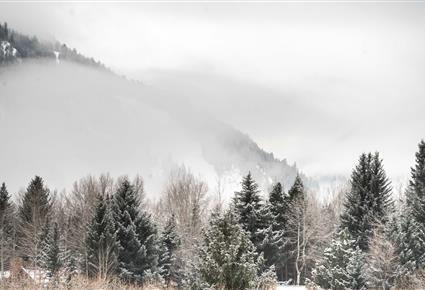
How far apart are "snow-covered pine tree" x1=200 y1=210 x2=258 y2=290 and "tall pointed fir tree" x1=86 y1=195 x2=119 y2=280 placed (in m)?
21.9

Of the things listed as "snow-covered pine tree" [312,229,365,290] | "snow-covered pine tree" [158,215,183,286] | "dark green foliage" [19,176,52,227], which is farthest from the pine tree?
"dark green foliage" [19,176,52,227]

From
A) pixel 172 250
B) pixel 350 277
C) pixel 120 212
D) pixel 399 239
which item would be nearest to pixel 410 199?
pixel 399 239

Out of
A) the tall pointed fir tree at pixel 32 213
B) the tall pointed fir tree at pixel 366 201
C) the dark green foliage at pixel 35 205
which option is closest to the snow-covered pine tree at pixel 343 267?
the tall pointed fir tree at pixel 366 201

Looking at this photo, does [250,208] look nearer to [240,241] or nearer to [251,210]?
[251,210]

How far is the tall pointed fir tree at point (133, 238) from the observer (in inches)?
1768

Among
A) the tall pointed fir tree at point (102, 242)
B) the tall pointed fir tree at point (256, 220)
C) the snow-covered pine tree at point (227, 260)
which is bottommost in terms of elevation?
Result: the snow-covered pine tree at point (227, 260)

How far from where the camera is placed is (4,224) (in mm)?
65438

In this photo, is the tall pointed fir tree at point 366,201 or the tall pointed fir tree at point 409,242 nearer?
the tall pointed fir tree at point 409,242

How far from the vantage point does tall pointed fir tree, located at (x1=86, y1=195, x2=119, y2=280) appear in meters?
43.2

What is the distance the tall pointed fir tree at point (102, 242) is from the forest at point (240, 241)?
0.08 metres

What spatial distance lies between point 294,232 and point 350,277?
22105 mm

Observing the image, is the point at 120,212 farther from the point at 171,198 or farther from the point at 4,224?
the point at 171,198

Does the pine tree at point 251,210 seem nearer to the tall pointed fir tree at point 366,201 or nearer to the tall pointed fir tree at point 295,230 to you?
the tall pointed fir tree at point 295,230

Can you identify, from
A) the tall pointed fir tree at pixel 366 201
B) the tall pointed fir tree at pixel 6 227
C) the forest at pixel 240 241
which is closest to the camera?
the forest at pixel 240 241
